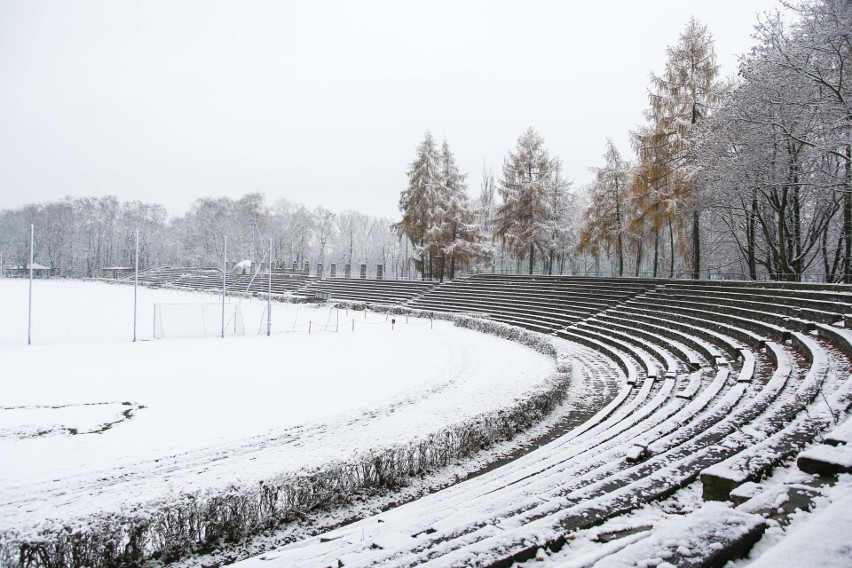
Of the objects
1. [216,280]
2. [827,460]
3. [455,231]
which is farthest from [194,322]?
[216,280]

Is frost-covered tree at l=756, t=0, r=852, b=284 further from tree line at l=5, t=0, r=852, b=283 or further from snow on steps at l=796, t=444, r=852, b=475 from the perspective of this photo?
snow on steps at l=796, t=444, r=852, b=475

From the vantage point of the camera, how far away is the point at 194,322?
27719 mm

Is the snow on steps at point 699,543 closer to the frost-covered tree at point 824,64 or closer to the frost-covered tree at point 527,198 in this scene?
the frost-covered tree at point 824,64

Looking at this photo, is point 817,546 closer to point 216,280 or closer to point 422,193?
point 422,193

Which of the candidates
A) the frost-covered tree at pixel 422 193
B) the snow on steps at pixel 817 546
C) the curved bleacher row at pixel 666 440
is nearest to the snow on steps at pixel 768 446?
the curved bleacher row at pixel 666 440

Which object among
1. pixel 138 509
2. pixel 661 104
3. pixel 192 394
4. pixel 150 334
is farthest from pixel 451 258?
pixel 138 509

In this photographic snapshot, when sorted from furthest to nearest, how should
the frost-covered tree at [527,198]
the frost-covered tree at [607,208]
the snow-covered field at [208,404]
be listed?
the frost-covered tree at [527,198] < the frost-covered tree at [607,208] < the snow-covered field at [208,404]

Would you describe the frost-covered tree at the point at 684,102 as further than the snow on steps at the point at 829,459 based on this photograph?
Yes

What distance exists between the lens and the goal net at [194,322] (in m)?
23.5

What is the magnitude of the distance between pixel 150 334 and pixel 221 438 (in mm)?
17137

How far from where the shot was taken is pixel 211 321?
2784 centimetres

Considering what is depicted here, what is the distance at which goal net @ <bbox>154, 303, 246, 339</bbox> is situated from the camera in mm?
23500

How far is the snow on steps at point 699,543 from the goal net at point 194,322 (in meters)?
22.2

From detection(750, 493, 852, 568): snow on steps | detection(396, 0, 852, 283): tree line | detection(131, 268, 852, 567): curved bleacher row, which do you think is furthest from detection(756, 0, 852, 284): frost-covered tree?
detection(750, 493, 852, 568): snow on steps
